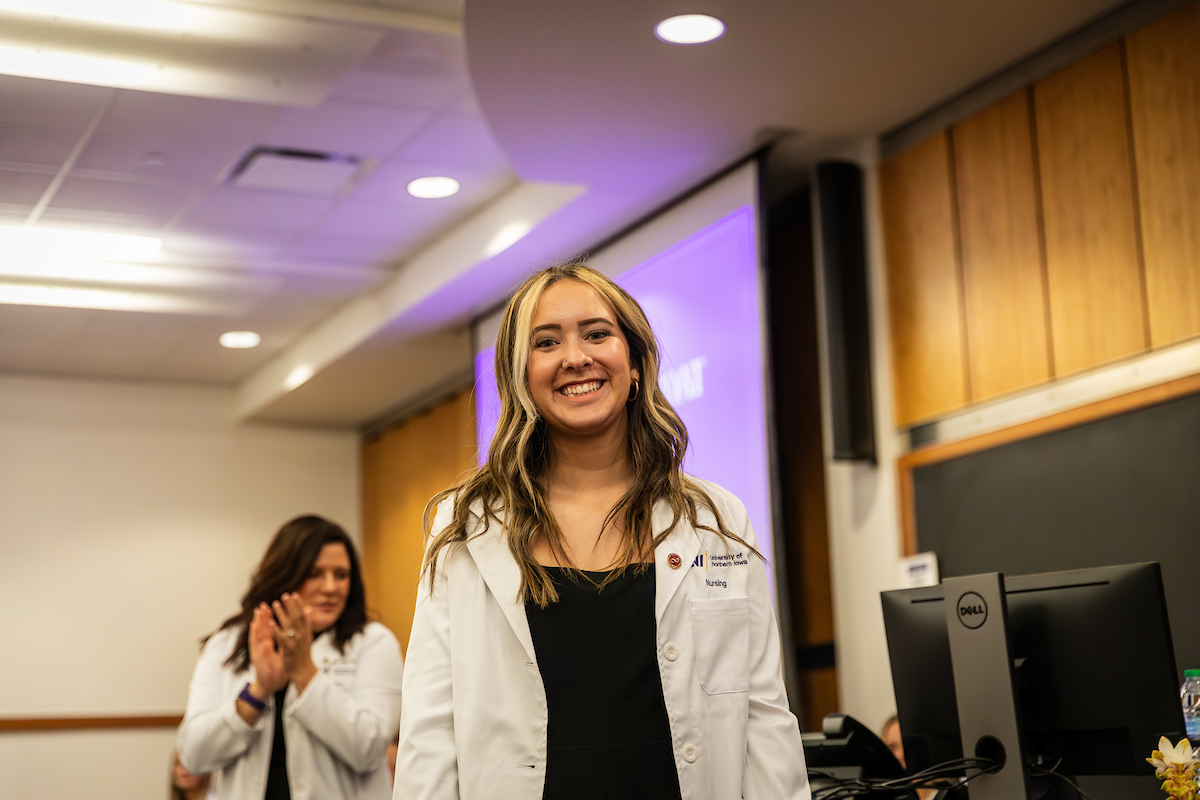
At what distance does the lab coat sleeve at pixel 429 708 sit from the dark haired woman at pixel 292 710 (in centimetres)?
153

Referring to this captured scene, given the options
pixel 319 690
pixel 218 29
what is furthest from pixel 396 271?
pixel 319 690

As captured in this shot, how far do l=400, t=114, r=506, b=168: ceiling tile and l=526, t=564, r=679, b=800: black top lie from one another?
132 inches

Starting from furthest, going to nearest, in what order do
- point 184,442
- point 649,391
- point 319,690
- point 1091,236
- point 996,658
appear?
point 184,442
point 1091,236
point 319,690
point 649,391
point 996,658

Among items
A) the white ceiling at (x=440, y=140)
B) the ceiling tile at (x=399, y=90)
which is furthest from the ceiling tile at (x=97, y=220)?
the ceiling tile at (x=399, y=90)

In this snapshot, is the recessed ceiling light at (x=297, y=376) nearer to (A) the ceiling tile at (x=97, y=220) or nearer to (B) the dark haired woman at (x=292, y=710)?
(A) the ceiling tile at (x=97, y=220)

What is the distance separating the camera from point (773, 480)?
4453mm

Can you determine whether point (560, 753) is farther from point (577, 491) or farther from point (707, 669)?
point (577, 491)

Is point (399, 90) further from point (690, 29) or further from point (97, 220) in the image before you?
point (97, 220)

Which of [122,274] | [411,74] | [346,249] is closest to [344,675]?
[411,74]

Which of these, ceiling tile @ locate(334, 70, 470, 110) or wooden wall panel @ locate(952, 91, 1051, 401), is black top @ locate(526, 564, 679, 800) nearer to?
wooden wall panel @ locate(952, 91, 1051, 401)

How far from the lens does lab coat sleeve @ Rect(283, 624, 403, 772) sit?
3.27m

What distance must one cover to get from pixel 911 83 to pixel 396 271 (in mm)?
3356

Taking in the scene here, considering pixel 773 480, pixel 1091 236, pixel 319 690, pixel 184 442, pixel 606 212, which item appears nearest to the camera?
pixel 319 690

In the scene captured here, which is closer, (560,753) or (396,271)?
(560,753)
